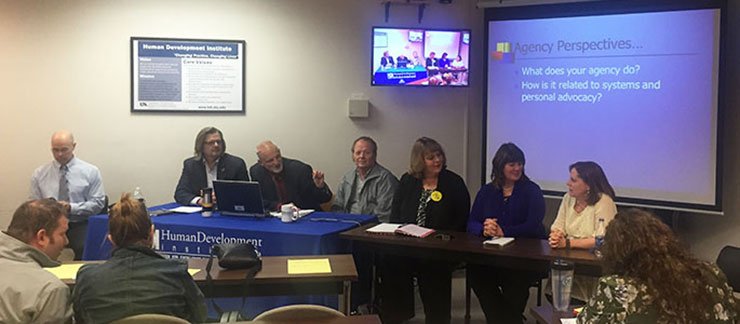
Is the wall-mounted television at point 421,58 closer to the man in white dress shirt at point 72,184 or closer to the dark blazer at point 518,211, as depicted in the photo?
the dark blazer at point 518,211

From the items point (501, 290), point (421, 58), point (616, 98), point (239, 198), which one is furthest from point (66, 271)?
point (616, 98)

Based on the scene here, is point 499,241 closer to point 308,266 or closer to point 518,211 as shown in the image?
point 518,211

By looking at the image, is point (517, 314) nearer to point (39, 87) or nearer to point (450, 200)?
point (450, 200)

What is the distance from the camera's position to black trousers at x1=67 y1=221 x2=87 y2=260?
16.6 ft

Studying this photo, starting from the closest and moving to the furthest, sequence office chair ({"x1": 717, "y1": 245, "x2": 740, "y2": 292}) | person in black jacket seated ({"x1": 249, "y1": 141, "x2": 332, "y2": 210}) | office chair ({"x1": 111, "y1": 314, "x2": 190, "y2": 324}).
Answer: office chair ({"x1": 111, "y1": 314, "x2": 190, "y2": 324}) → office chair ({"x1": 717, "y1": 245, "x2": 740, "y2": 292}) → person in black jacket seated ({"x1": 249, "y1": 141, "x2": 332, "y2": 210})

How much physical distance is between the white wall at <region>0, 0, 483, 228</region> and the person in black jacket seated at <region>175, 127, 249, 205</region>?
456 millimetres

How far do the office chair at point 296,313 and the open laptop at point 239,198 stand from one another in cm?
197

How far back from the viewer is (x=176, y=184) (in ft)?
18.6

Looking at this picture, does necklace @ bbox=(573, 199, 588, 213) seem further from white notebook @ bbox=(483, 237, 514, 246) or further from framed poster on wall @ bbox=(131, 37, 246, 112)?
framed poster on wall @ bbox=(131, 37, 246, 112)

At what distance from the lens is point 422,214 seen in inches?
173

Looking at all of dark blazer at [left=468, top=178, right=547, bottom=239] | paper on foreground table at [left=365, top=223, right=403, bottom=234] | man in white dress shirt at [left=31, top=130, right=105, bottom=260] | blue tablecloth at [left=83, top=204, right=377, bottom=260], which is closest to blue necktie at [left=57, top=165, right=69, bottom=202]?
man in white dress shirt at [left=31, top=130, right=105, bottom=260]

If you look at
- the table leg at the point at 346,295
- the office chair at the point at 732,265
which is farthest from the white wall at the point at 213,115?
the table leg at the point at 346,295

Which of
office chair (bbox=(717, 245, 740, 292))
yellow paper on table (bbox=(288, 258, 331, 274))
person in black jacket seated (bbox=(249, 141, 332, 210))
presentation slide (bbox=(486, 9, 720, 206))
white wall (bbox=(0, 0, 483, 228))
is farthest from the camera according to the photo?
white wall (bbox=(0, 0, 483, 228))

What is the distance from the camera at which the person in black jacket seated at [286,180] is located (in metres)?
5.16
